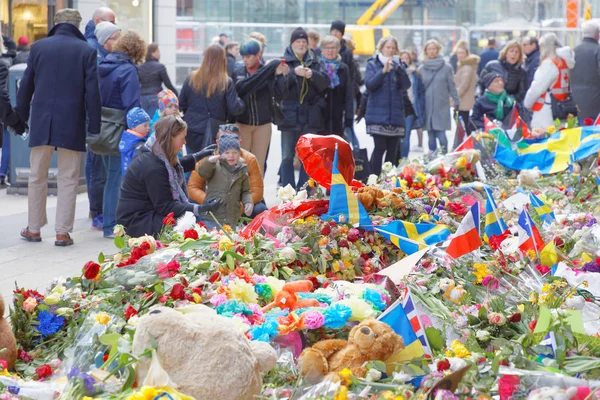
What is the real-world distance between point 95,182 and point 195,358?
18.9 feet

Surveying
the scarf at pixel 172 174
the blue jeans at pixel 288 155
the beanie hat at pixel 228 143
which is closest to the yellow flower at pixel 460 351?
the scarf at pixel 172 174

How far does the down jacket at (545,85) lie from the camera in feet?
35.6

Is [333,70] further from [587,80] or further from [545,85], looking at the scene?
[587,80]

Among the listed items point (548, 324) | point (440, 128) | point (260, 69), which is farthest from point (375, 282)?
point (440, 128)

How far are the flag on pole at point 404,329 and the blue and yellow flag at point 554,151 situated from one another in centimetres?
461

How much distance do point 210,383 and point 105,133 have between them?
17.4 feet

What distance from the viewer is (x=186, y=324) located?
299 cm

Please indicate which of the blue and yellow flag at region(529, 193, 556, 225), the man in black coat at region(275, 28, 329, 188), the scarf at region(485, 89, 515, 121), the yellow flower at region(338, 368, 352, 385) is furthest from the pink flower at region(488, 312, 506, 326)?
the scarf at region(485, 89, 515, 121)

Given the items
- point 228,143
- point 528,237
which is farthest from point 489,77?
point 528,237

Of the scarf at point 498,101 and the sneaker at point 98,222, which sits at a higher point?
the scarf at point 498,101

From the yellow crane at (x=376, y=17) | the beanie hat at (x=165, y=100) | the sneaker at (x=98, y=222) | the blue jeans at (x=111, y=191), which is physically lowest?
the sneaker at (x=98, y=222)

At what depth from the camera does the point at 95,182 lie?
8.48 meters

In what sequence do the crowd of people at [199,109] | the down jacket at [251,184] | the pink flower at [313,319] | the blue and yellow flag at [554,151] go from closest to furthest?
1. the pink flower at [313,319]
2. the crowd of people at [199,109]
3. the down jacket at [251,184]
4. the blue and yellow flag at [554,151]

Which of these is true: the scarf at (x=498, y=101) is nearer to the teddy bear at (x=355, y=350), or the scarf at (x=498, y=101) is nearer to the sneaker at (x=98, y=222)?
the sneaker at (x=98, y=222)
